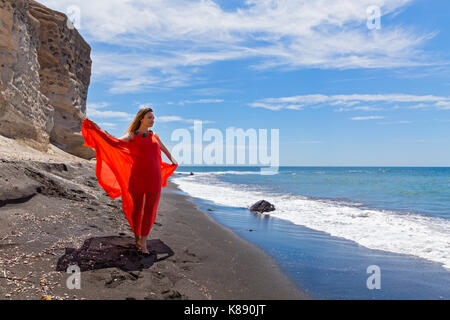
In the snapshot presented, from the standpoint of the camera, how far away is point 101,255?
165 inches

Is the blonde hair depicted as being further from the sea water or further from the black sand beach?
the sea water

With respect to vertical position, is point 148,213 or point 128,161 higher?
point 128,161

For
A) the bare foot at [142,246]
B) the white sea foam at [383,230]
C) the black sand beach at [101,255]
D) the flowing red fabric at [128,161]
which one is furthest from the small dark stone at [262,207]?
the bare foot at [142,246]

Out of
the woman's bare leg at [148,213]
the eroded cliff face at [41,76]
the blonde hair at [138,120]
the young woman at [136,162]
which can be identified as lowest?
the woman's bare leg at [148,213]

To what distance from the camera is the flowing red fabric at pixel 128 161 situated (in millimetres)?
5008

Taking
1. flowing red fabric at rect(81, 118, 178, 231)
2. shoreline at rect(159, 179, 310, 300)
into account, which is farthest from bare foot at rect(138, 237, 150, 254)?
shoreline at rect(159, 179, 310, 300)

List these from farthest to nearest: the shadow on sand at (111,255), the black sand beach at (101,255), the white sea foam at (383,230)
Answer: the white sea foam at (383,230)
the shadow on sand at (111,255)
the black sand beach at (101,255)

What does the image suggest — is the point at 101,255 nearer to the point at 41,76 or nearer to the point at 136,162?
the point at 136,162

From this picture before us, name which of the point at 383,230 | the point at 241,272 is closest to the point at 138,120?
the point at 241,272

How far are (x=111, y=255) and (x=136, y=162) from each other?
4.80ft

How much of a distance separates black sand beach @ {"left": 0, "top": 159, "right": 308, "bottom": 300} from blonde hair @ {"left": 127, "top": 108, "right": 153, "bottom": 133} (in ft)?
5.88

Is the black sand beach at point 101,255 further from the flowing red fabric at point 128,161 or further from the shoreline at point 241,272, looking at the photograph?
the flowing red fabric at point 128,161

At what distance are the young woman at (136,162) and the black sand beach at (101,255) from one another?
20.2 inches
